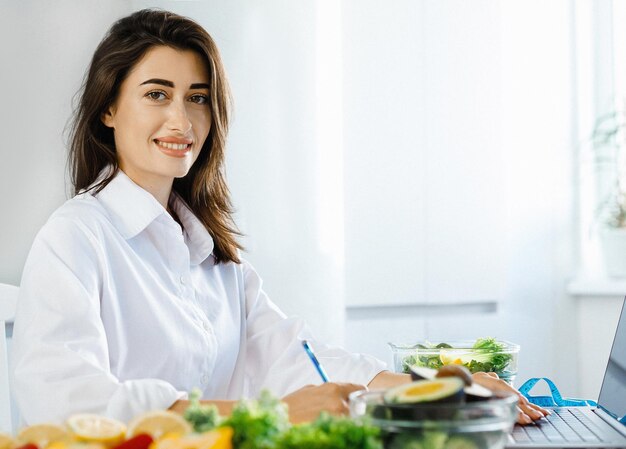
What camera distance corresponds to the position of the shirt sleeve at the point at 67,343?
3.71 ft

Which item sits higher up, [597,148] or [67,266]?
[597,148]

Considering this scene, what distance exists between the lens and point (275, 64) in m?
2.37

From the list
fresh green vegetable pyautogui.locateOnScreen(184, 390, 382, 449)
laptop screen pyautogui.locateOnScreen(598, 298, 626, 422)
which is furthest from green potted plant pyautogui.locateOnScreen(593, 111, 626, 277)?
fresh green vegetable pyautogui.locateOnScreen(184, 390, 382, 449)

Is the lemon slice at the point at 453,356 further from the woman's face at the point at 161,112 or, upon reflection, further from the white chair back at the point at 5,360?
the white chair back at the point at 5,360

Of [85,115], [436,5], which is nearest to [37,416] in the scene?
[85,115]

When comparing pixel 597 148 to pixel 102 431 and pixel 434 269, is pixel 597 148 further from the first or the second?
pixel 102 431

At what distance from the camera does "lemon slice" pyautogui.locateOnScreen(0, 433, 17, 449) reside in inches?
30.3

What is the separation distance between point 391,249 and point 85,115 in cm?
135

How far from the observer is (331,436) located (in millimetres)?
738

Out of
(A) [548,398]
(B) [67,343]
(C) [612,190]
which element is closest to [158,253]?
(B) [67,343]

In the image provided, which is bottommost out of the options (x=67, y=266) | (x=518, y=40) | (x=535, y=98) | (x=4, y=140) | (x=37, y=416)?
(x=37, y=416)

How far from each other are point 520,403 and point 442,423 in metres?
0.45

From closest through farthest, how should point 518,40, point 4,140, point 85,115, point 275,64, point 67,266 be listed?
point 67,266
point 85,115
point 4,140
point 275,64
point 518,40

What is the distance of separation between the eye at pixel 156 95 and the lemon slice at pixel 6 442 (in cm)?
96
